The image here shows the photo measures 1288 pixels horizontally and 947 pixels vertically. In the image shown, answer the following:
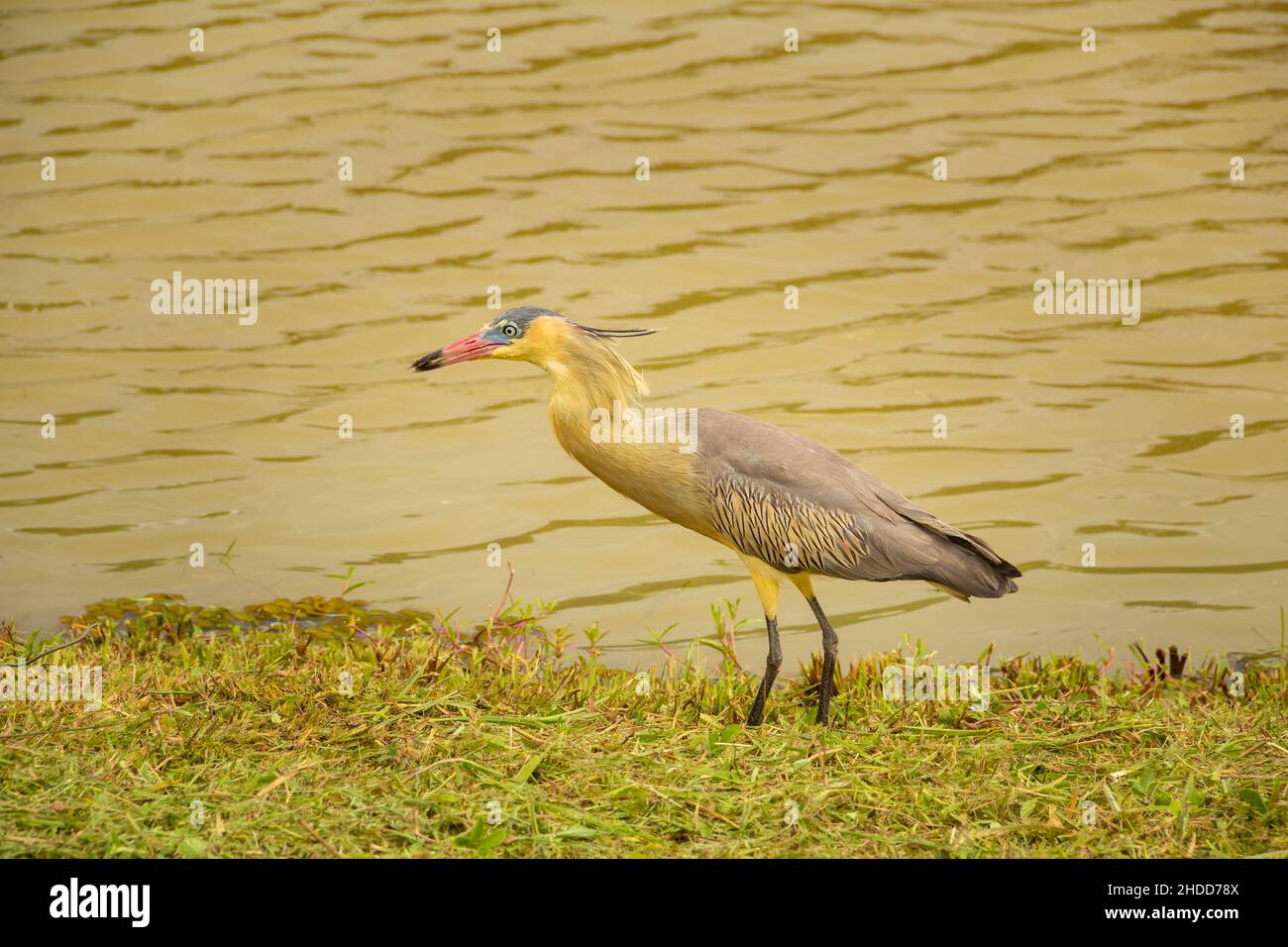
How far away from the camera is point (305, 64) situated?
1431 cm

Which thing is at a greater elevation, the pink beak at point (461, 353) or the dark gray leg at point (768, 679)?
the pink beak at point (461, 353)

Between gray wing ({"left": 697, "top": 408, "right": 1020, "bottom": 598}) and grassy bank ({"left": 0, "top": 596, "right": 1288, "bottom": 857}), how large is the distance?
55 cm

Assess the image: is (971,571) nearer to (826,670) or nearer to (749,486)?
(826,670)

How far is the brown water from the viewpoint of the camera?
27.3 feet

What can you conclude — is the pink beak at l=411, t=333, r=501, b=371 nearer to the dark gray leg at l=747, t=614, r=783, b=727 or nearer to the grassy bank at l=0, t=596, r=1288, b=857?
the grassy bank at l=0, t=596, r=1288, b=857

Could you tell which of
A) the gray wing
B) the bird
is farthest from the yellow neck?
the gray wing

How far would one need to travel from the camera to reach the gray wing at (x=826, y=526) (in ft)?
18.6

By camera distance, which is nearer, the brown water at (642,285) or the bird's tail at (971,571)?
the bird's tail at (971,571)

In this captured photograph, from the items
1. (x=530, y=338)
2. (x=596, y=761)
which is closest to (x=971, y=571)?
(x=596, y=761)

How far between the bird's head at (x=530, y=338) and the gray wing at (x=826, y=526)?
2.16 feet

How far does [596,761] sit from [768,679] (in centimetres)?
97

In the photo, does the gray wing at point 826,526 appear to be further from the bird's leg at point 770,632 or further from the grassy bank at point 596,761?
the grassy bank at point 596,761

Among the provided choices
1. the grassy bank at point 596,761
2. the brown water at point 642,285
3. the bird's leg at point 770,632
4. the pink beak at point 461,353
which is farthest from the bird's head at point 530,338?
the brown water at point 642,285
